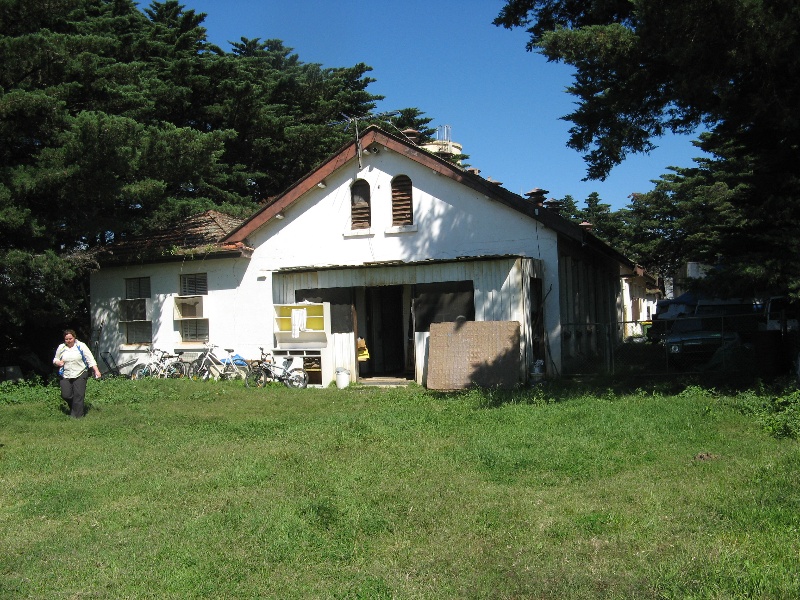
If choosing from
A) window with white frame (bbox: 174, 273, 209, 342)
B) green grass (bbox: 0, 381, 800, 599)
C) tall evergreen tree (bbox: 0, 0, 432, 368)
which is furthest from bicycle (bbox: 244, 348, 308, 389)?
green grass (bbox: 0, 381, 800, 599)

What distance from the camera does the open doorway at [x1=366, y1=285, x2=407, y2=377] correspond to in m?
20.0

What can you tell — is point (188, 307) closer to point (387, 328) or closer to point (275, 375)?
point (275, 375)

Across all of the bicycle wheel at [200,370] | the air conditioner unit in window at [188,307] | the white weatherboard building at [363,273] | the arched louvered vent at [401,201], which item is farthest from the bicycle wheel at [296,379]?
the arched louvered vent at [401,201]

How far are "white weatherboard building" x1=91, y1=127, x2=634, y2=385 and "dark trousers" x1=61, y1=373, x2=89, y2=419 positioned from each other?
5.67 metres

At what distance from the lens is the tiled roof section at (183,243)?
62.0ft

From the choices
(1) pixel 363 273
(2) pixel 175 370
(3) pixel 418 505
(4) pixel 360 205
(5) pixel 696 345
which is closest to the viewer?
(3) pixel 418 505

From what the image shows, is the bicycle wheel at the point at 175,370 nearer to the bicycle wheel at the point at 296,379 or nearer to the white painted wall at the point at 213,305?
the white painted wall at the point at 213,305

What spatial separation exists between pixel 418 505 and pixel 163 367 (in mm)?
13475

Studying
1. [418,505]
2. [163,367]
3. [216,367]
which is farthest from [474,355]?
[418,505]

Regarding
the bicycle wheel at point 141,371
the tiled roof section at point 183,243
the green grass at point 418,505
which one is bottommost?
the green grass at point 418,505

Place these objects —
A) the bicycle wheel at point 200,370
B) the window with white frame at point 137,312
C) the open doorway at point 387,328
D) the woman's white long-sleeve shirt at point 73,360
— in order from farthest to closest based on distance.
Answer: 1. the window with white frame at point 137,312
2. the open doorway at point 387,328
3. the bicycle wheel at point 200,370
4. the woman's white long-sleeve shirt at point 73,360

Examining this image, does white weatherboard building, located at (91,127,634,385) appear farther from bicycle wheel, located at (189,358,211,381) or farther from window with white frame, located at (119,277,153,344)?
bicycle wheel, located at (189,358,211,381)

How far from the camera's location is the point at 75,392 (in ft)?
43.5

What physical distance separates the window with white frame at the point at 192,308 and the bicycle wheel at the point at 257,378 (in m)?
2.44
